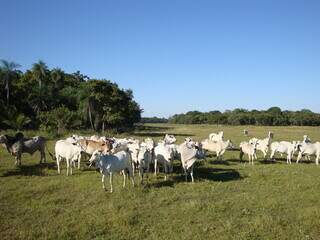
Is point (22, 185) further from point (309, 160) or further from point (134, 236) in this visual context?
point (309, 160)

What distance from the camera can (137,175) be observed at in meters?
20.8

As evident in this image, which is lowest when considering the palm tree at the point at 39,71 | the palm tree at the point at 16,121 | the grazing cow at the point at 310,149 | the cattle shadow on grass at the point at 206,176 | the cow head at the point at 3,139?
the cattle shadow on grass at the point at 206,176

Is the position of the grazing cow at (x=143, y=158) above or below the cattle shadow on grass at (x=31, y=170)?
above

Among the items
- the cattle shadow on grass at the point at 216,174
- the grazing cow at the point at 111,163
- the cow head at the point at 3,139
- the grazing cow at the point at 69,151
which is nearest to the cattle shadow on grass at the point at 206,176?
the cattle shadow on grass at the point at 216,174

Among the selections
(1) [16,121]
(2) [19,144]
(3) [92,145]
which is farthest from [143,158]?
(1) [16,121]

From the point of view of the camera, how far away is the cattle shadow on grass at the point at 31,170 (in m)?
21.1

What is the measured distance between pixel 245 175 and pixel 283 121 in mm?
122336

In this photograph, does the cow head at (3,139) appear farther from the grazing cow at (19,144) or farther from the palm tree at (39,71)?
the palm tree at (39,71)

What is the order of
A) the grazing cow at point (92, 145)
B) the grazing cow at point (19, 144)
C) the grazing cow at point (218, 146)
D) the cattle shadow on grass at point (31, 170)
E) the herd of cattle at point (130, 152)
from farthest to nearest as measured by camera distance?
1. the grazing cow at point (218, 146)
2. the grazing cow at point (19, 144)
3. the grazing cow at point (92, 145)
4. the cattle shadow on grass at point (31, 170)
5. the herd of cattle at point (130, 152)

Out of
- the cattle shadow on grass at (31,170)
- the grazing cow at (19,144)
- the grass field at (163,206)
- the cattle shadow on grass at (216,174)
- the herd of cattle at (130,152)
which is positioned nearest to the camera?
the grass field at (163,206)

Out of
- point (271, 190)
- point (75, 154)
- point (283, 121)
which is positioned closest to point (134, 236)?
point (271, 190)

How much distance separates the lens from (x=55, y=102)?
6825 cm

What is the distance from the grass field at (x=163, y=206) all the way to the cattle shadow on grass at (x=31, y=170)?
0.17ft

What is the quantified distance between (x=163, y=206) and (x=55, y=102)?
2223 inches
